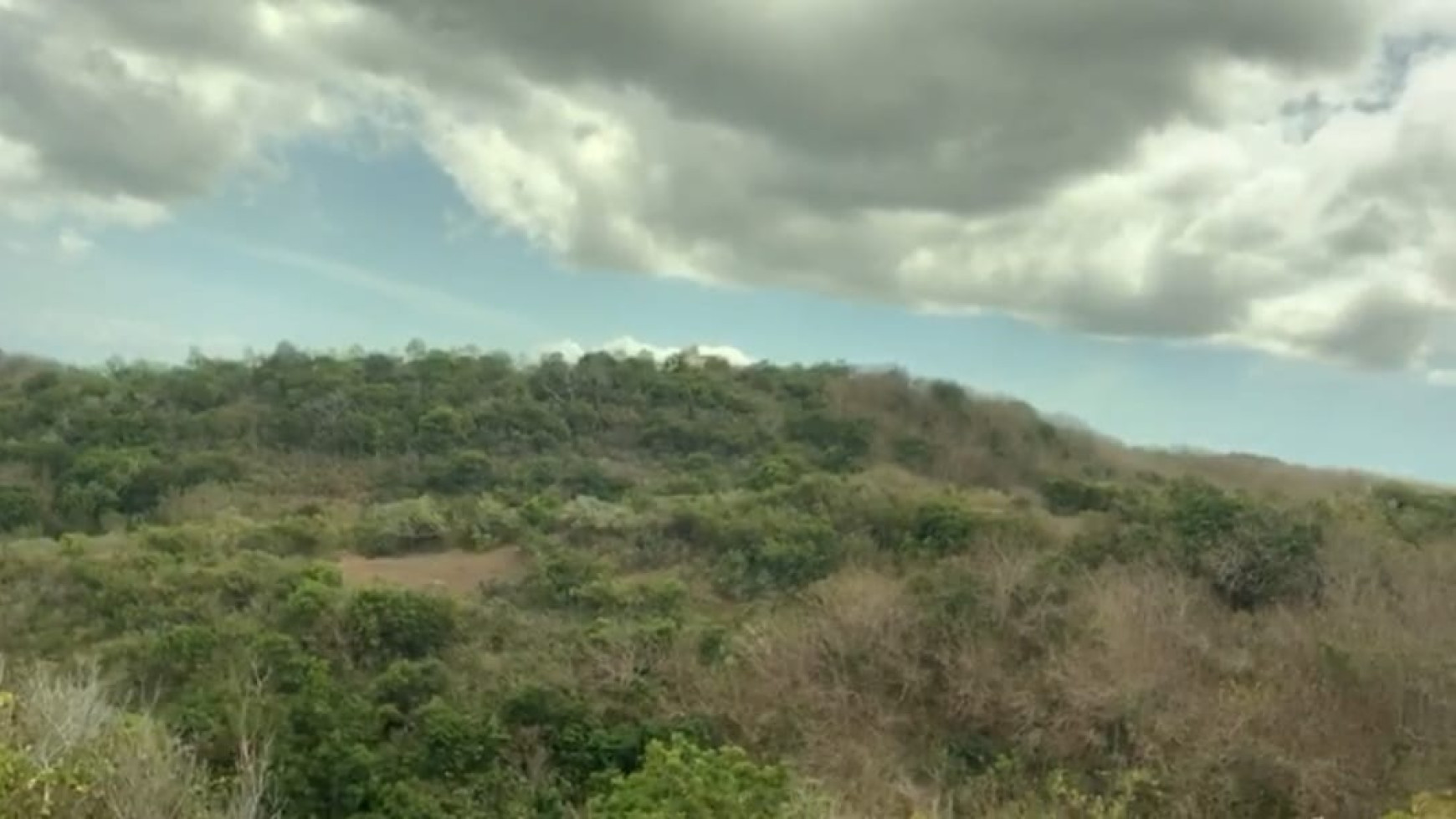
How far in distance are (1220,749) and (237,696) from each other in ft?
40.9

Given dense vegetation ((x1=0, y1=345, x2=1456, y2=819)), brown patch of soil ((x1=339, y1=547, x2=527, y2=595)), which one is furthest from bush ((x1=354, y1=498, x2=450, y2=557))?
brown patch of soil ((x1=339, y1=547, x2=527, y2=595))

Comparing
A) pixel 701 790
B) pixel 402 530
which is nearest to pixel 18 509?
pixel 402 530

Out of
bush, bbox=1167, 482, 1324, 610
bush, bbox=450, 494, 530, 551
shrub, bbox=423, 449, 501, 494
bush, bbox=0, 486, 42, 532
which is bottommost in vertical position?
bush, bbox=0, 486, 42, 532

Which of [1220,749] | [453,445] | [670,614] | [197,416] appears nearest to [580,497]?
[453,445]

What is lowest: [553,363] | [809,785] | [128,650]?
[128,650]

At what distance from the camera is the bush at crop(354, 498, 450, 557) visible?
105ft

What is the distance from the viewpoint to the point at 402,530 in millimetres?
32438

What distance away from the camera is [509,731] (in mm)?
19359

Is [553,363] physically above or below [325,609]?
above

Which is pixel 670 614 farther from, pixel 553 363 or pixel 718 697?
pixel 553 363

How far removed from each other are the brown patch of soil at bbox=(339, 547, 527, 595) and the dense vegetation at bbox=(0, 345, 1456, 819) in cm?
16

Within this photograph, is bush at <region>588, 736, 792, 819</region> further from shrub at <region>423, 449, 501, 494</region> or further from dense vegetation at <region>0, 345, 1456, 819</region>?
shrub at <region>423, 449, 501, 494</region>

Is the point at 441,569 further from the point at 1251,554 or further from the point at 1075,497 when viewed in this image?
the point at 1075,497

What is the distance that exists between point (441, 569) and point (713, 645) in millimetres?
10557
